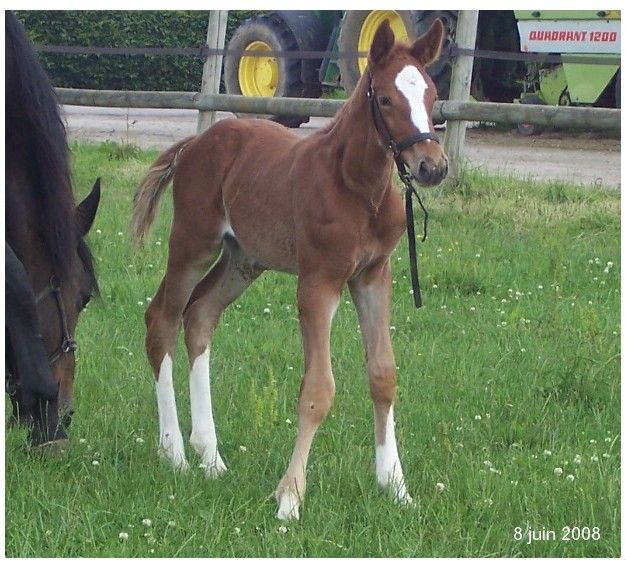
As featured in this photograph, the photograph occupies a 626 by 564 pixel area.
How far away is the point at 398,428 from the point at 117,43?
13309 millimetres

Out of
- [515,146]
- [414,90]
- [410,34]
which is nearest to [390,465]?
[414,90]

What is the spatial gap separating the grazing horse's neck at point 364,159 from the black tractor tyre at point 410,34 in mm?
6407

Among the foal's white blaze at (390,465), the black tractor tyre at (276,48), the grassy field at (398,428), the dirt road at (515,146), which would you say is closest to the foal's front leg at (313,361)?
the grassy field at (398,428)

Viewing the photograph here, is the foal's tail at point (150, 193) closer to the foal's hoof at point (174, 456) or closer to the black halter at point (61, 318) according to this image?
the black halter at point (61, 318)

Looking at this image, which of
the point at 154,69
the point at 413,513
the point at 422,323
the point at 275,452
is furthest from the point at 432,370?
the point at 154,69

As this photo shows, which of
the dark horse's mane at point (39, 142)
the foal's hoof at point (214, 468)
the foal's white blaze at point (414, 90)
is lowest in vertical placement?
the foal's hoof at point (214, 468)

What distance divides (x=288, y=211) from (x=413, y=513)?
1.22m

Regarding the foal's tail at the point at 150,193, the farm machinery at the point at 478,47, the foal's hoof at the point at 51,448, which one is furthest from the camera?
the farm machinery at the point at 478,47

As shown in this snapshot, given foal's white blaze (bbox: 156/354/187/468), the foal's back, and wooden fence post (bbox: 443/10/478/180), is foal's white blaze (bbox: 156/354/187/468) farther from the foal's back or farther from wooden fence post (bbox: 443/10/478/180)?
wooden fence post (bbox: 443/10/478/180)

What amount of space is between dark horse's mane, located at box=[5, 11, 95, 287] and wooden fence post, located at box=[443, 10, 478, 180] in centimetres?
543

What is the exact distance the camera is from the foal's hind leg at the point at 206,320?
14.9ft

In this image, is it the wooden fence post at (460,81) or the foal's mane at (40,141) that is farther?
the wooden fence post at (460,81)

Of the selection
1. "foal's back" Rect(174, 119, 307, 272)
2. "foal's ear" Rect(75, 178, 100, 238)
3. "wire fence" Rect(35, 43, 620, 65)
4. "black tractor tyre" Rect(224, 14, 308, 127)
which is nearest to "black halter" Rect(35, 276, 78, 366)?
"foal's ear" Rect(75, 178, 100, 238)

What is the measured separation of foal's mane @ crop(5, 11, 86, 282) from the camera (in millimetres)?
4324
